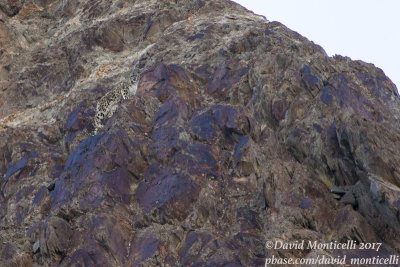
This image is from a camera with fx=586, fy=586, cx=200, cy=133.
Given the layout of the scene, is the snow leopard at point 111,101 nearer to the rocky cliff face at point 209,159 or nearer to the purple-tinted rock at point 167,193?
the rocky cliff face at point 209,159

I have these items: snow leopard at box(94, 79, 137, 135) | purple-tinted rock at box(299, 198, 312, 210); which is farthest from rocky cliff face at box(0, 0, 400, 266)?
snow leopard at box(94, 79, 137, 135)

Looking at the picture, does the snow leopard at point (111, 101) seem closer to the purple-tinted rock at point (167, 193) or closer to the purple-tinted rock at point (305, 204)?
the purple-tinted rock at point (167, 193)

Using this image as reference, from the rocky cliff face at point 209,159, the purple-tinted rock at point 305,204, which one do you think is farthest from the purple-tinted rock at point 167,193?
the purple-tinted rock at point 305,204

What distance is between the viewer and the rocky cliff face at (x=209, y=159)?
64.8 ft

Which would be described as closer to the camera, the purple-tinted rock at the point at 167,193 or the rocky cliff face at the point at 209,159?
the rocky cliff face at the point at 209,159

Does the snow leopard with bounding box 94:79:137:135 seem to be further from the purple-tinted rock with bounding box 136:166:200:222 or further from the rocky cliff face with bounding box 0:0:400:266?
the purple-tinted rock with bounding box 136:166:200:222

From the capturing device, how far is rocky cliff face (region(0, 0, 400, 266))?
778 inches

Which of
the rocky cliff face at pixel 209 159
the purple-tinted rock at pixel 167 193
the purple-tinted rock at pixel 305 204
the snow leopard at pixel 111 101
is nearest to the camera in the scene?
the rocky cliff face at pixel 209 159

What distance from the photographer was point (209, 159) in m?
23.2

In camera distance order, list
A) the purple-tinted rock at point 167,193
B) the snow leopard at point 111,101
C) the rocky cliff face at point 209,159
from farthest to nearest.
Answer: the snow leopard at point 111,101
the purple-tinted rock at point 167,193
the rocky cliff face at point 209,159

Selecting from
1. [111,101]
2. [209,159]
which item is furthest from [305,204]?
[111,101]

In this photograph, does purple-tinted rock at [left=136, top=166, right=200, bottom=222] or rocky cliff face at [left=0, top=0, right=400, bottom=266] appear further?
purple-tinted rock at [left=136, top=166, right=200, bottom=222]

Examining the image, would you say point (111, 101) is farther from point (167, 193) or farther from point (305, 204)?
point (305, 204)

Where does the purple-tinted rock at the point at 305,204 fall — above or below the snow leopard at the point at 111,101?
above
